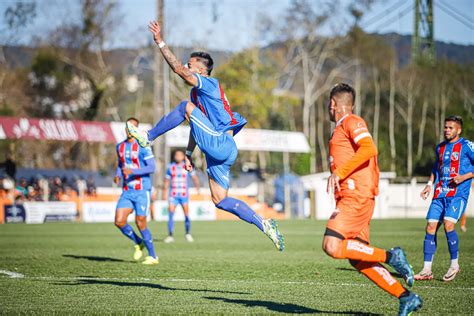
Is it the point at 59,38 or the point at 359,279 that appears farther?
A: the point at 59,38

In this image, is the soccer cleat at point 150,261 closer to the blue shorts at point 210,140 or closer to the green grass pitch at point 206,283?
the green grass pitch at point 206,283

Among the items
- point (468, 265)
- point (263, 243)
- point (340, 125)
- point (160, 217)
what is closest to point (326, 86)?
point (160, 217)

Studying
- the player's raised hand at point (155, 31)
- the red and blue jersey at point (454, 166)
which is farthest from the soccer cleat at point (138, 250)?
the player's raised hand at point (155, 31)

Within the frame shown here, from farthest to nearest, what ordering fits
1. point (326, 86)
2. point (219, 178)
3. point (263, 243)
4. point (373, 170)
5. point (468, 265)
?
1. point (326, 86)
2. point (263, 243)
3. point (468, 265)
4. point (219, 178)
5. point (373, 170)

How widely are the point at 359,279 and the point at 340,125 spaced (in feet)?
13.6

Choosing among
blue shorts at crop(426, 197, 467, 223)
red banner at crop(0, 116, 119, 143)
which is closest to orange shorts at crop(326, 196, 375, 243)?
blue shorts at crop(426, 197, 467, 223)

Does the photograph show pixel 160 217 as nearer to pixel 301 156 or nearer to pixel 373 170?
pixel 301 156

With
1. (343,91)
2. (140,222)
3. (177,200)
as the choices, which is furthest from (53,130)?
(343,91)

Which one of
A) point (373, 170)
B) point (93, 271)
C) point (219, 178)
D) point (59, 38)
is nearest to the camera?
point (373, 170)

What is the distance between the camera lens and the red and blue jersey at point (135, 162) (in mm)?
13344

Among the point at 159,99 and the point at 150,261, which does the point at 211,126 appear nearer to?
the point at 150,261

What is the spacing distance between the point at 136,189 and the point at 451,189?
5872 mm

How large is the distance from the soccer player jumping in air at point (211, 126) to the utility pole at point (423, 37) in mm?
49481

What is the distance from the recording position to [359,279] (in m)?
10.6
